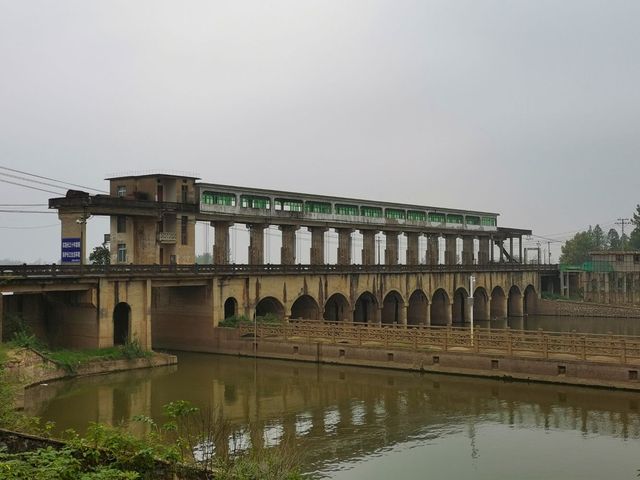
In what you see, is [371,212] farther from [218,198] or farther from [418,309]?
[218,198]

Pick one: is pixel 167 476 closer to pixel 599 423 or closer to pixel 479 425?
pixel 479 425

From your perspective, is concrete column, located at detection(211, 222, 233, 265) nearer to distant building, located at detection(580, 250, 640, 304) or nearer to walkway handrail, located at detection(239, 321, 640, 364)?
walkway handrail, located at detection(239, 321, 640, 364)

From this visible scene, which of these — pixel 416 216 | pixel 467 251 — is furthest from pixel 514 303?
pixel 416 216

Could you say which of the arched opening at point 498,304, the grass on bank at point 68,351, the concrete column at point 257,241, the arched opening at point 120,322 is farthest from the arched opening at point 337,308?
the arched opening at point 498,304

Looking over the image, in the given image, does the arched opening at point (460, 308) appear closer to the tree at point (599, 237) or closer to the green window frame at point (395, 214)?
the green window frame at point (395, 214)

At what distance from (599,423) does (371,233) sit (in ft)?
152

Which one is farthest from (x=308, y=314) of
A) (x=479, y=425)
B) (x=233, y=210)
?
(x=479, y=425)

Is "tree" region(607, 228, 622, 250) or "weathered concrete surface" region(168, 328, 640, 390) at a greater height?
"tree" region(607, 228, 622, 250)

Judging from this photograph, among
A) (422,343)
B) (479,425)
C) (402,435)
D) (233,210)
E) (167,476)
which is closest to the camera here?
(167,476)

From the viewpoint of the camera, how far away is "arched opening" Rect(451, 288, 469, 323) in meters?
77.2

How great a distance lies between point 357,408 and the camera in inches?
1124

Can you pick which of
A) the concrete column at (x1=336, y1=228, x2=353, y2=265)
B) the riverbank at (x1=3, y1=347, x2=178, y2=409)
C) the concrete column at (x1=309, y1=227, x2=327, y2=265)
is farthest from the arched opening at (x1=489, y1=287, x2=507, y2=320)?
the riverbank at (x1=3, y1=347, x2=178, y2=409)

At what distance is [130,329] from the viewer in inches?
1577

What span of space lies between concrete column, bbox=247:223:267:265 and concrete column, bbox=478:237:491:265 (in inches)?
1678
